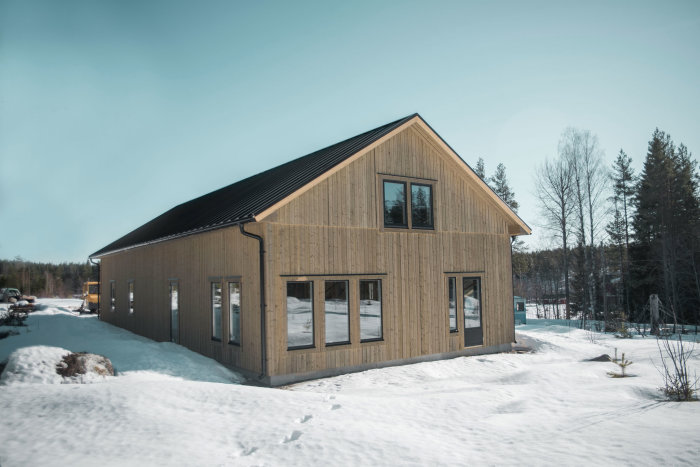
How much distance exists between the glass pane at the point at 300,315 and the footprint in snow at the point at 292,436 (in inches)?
173

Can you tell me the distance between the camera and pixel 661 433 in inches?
245

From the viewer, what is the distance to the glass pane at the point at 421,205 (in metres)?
13.7

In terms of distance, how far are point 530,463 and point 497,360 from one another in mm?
8432

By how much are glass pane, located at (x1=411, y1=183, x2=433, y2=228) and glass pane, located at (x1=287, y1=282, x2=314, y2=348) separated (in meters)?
3.96

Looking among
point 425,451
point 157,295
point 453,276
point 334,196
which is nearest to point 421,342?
point 453,276

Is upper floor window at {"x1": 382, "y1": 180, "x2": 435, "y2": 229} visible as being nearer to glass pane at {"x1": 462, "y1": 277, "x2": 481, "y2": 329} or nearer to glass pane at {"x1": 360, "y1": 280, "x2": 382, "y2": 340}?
glass pane at {"x1": 360, "y1": 280, "x2": 382, "y2": 340}

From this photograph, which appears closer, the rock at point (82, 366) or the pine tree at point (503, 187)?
the rock at point (82, 366)

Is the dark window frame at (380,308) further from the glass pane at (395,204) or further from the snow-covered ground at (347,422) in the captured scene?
the glass pane at (395,204)

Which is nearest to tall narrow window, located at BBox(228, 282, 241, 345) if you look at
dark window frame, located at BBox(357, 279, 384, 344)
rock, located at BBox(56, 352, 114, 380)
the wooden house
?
the wooden house

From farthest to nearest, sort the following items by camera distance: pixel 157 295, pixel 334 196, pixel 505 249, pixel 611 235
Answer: pixel 611 235 < pixel 157 295 < pixel 505 249 < pixel 334 196

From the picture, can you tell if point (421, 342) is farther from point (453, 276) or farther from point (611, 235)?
point (611, 235)

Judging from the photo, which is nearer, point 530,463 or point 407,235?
point 530,463

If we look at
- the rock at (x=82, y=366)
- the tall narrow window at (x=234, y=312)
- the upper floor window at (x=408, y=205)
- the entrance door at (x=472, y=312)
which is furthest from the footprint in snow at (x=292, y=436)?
the entrance door at (x=472, y=312)

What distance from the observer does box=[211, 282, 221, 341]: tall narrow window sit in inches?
510
